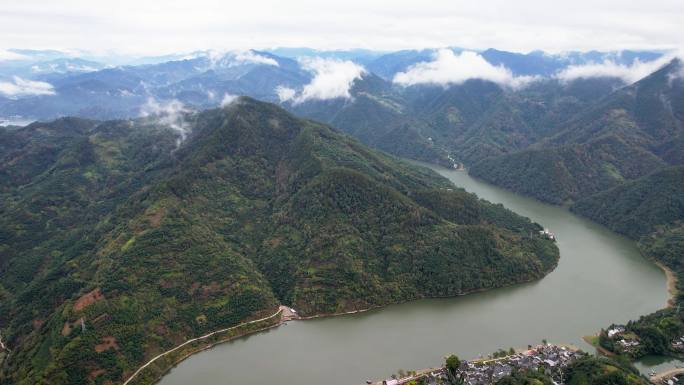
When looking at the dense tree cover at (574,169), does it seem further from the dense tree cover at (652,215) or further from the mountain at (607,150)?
the dense tree cover at (652,215)

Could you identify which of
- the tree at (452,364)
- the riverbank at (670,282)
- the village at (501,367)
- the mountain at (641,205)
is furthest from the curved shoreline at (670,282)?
the tree at (452,364)

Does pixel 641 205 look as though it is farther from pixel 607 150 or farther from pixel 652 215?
pixel 607 150

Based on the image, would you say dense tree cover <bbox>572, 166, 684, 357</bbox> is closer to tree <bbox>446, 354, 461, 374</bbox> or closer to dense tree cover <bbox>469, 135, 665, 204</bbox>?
dense tree cover <bbox>469, 135, 665, 204</bbox>

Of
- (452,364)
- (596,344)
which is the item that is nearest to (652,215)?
(596,344)

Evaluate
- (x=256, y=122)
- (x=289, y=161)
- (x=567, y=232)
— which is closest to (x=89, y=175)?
(x=256, y=122)

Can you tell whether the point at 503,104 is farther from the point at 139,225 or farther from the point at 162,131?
the point at 139,225

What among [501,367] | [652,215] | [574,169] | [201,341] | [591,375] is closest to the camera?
[591,375]

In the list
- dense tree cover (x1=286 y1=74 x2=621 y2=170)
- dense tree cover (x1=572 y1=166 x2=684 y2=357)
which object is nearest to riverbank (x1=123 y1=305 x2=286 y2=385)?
dense tree cover (x1=572 y1=166 x2=684 y2=357)
